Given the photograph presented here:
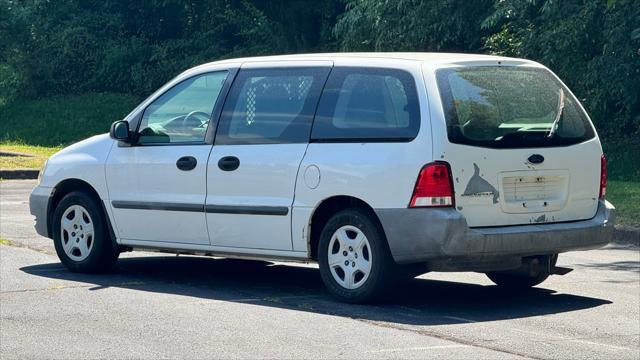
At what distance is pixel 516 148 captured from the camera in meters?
8.73

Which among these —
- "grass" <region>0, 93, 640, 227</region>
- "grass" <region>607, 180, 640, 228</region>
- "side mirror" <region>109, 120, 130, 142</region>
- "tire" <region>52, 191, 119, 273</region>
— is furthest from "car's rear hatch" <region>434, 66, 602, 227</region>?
"grass" <region>0, 93, 640, 227</region>

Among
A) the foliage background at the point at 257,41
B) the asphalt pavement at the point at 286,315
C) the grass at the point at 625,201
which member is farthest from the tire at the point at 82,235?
the foliage background at the point at 257,41

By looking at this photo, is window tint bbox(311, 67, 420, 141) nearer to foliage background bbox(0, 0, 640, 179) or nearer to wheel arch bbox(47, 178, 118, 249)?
wheel arch bbox(47, 178, 118, 249)

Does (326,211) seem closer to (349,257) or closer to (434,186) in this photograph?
(349,257)

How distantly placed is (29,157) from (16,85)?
11.0 metres

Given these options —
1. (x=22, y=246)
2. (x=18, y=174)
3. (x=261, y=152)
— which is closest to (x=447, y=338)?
(x=261, y=152)

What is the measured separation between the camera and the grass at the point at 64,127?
73.4 ft

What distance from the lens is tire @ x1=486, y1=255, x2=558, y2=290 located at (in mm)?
9095

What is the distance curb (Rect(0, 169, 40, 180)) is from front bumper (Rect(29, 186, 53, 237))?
10829mm

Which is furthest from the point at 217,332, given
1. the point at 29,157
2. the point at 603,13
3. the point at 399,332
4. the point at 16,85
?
the point at 16,85

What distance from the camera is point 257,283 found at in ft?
32.9

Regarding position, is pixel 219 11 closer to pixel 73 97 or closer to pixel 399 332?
pixel 73 97

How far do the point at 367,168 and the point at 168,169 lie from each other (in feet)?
6.20

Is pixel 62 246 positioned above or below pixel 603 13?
below
